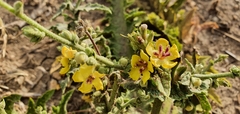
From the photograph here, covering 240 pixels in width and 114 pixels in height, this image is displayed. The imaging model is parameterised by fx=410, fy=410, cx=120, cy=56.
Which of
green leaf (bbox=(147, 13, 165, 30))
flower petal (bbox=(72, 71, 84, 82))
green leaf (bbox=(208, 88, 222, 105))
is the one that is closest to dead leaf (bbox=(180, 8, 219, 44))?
green leaf (bbox=(147, 13, 165, 30))

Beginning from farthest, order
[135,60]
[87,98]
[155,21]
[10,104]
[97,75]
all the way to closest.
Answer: [155,21], [87,98], [10,104], [97,75], [135,60]

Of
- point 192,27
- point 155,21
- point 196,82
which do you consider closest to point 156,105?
point 196,82

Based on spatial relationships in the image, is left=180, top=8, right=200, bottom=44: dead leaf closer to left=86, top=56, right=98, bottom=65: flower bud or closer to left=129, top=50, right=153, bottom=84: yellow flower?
left=129, top=50, right=153, bottom=84: yellow flower

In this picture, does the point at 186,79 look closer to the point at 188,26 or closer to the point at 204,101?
the point at 204,101

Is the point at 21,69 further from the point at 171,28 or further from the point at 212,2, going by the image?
the point at 212,2

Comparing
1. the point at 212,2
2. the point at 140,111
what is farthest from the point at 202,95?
the point at 212,2

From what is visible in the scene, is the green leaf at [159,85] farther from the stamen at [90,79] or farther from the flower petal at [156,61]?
the stamen at [90,79]
